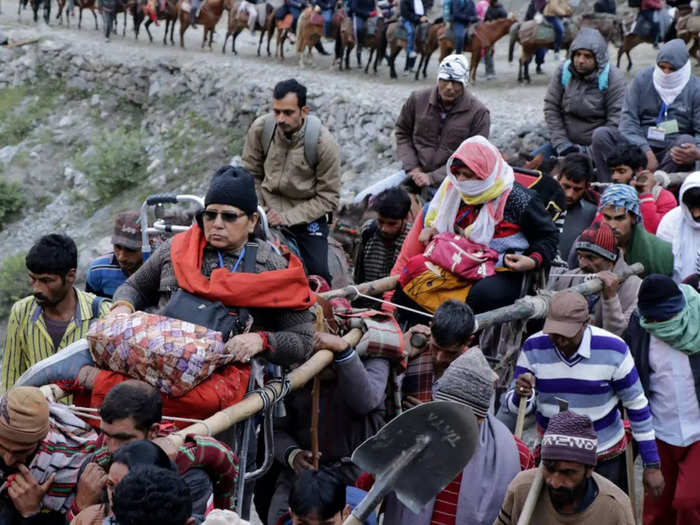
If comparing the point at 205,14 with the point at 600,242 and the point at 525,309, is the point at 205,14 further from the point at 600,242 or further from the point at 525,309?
the point at 525,309

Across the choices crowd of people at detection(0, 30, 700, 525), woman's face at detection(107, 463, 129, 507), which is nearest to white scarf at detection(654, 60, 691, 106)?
crowd of people at detection(0, 30, 700, 525)

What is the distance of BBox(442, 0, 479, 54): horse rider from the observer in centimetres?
1755

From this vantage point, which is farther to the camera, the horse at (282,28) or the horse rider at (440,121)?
the horse at (282,28)

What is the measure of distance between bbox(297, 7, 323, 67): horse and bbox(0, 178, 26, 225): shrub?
590 cm

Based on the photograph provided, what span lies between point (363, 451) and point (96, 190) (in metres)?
17.0

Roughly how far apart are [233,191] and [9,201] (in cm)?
1664

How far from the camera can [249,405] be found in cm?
383

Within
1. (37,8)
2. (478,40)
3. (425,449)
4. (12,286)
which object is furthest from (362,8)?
(425,449)

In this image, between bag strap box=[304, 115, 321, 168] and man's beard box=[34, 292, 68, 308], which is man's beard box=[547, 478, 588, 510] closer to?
man's beard box=[34, 292, 68, 308]

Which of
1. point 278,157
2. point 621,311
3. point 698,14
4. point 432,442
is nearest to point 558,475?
point 432,442

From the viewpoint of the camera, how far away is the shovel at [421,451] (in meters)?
3.14


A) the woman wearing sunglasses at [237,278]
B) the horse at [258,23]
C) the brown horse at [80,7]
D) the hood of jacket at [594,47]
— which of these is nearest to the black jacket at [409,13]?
the horse at [258,23]

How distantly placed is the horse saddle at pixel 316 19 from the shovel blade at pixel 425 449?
16.9 m

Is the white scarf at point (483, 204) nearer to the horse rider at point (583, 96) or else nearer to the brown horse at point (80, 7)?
the horse rider at point (583, 96)
